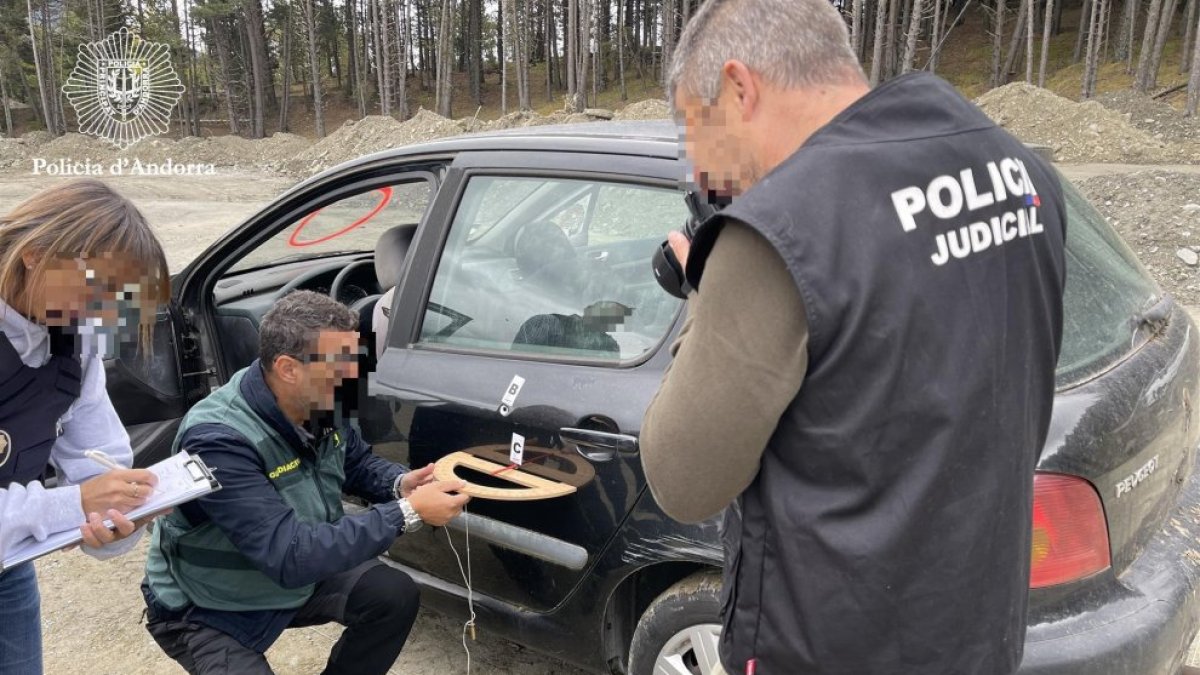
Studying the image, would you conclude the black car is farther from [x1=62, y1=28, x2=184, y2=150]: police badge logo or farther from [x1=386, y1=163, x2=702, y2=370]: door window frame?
[x1=62, y1=28, x2=184, y2=150]: police badge logo

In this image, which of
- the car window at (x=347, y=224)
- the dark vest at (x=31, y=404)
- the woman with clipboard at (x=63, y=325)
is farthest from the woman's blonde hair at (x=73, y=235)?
the car window at (x=347, y=224)

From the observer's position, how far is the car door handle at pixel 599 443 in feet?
6.93

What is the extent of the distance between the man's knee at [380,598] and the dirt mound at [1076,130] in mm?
17215

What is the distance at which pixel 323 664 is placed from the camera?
3.06 metres

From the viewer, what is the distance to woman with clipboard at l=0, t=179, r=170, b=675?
1.70 metres

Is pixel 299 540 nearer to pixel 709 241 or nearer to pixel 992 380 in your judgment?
pixel 709 241

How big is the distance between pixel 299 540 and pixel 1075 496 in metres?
1.79

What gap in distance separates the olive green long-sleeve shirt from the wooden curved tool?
1191 mm

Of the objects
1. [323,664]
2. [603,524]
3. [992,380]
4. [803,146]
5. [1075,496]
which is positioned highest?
Result: [803,146]

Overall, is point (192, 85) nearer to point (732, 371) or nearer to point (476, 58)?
point (476, 58)

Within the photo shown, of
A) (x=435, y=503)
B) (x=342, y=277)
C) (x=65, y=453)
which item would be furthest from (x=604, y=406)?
(x=342, y=277)

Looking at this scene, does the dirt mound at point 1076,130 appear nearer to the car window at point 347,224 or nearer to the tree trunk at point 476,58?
the car window at point 347,224

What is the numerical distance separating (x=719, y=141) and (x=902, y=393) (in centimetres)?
41

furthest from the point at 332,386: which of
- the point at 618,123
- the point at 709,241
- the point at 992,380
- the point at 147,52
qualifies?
the point at 147,52
